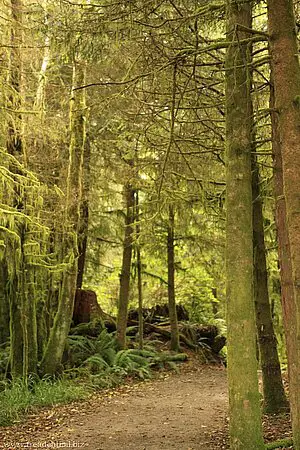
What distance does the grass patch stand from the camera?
27.8 ft

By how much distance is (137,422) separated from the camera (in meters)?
7.96

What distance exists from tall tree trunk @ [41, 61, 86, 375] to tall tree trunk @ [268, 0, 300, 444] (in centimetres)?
735

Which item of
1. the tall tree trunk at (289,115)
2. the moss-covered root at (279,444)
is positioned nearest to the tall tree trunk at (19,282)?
the moss-covered root at (279,444)

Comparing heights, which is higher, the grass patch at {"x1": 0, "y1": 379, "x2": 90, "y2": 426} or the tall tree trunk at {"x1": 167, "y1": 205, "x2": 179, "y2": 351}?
the tall tree trunk at {"x1": 167, "y1": 205, "x2": 179, "y2": 351}

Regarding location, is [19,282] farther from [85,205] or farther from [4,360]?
[85,205]

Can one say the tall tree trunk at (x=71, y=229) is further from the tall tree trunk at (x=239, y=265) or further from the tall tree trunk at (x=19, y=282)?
the tall tree trunk at (x=239, y=265)

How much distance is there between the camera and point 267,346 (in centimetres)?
804

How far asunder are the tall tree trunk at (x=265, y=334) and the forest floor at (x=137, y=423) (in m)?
0.37

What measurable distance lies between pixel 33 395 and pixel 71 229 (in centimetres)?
424

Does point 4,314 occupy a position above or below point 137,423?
above

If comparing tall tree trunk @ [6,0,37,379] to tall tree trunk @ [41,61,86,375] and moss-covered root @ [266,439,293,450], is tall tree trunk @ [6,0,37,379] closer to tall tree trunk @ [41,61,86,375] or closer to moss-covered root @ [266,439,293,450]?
tall tree trunk @ [41,61,86,375]

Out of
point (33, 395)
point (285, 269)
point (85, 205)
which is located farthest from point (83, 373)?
point (285, 269)

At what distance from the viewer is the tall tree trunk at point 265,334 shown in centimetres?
779

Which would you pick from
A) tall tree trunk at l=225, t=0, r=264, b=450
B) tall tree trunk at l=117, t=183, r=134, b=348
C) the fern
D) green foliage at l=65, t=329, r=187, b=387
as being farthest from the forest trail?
tall tree trunk at l=117, t=183, r=134, b=348
